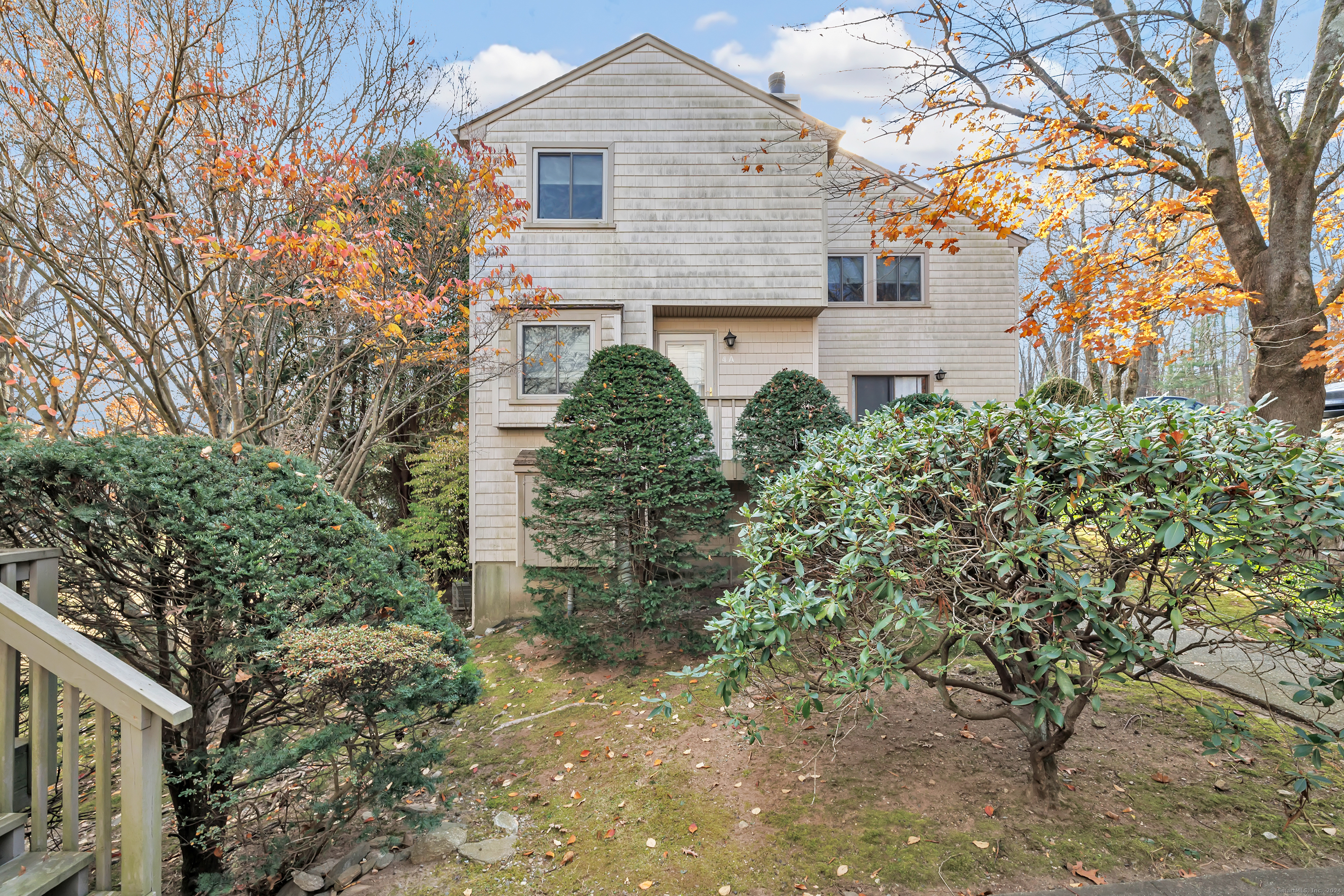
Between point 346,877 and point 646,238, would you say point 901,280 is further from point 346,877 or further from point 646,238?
point 346,877

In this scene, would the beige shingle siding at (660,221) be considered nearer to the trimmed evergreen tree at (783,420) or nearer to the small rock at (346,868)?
the trimmed evergreen tree at (783,420)

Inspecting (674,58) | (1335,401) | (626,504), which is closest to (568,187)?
(674,58)

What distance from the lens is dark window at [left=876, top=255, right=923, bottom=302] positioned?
34.0ft

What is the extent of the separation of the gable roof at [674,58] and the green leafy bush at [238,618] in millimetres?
7001

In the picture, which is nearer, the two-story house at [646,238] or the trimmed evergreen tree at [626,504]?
the trimmed evergreen tree at [626,504]

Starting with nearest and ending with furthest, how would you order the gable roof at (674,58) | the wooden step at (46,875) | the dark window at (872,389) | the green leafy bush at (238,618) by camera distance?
the wooden step at (46,875) < the green leafy bush at (238,618) < the gable roof at (674,58) < the dark window at (872,389)

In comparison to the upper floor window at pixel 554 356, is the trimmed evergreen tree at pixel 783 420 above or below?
below

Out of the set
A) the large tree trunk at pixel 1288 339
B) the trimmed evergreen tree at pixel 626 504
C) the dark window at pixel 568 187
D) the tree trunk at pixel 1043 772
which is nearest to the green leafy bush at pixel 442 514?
the trimmed evergreen tree at pixel 626 504

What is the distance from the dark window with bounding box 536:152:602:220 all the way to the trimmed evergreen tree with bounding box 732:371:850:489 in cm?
392

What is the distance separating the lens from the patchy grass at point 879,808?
2.70 m

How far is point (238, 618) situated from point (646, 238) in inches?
277

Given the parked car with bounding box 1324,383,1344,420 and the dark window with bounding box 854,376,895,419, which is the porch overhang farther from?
the parked car with bounding box 1324,383,1344,420

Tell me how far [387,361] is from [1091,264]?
9706mm

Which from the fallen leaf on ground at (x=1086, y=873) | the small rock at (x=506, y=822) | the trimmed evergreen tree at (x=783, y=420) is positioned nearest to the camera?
the fallen leaf on ground at (x=1086, y=873)
